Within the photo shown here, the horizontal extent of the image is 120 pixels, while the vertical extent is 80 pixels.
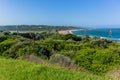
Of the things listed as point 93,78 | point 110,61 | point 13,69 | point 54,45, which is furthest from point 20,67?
A: point 54,45

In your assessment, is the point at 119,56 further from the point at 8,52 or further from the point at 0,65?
the point at 0,65

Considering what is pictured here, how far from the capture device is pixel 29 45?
21.5 meters

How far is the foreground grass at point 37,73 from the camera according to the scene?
23.4 ft

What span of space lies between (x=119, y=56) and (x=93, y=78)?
11.4 metres

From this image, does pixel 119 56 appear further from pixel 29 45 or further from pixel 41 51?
pixel 29 45

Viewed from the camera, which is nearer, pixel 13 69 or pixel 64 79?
pixel 64 79

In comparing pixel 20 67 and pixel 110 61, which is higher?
pixel 20 67

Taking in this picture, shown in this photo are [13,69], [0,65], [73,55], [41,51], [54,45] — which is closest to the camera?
[13,69]

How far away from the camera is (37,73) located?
7695 millimetres

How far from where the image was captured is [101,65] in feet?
51.7

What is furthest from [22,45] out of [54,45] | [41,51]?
[54,45]

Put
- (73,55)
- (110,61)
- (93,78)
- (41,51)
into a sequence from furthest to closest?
(41,51)
(73,55)
(110,61)
(93,78)

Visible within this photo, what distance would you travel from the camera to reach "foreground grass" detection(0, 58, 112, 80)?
7136mm

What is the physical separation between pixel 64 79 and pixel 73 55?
1140 cm
